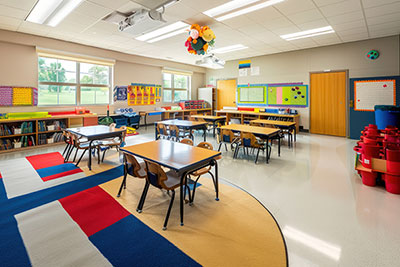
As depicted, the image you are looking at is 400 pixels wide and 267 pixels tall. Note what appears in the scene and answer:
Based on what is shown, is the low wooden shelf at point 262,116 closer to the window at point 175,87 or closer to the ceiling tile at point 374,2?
the window at point 175,87

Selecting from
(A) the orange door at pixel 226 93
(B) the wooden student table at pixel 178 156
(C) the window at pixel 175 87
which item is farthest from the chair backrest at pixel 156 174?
(A) the orange door at pixel 226 93

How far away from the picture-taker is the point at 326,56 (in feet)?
24.3

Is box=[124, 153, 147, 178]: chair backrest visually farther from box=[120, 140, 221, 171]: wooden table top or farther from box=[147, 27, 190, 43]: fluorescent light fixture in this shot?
box=[147, 27, 190, 43]: fluorescent light fixture

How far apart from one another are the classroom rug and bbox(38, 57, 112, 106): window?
4.40 m

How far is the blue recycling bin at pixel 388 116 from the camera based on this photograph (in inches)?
179

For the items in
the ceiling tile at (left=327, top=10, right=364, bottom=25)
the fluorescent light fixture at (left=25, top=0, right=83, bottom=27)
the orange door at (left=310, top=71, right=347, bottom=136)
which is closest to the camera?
the fluorescent light fixture at (left=25, top=0, right=83, bottom=27)

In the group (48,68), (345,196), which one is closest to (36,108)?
(48,68)

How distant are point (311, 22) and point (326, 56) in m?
2.88

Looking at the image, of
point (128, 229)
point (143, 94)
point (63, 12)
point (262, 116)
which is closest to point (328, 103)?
point (262, 116)

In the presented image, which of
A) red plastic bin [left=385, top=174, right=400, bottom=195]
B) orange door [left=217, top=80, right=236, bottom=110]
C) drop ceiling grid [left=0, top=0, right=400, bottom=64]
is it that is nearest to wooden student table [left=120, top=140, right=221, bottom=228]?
red plastic bin [left=385, top=174, right=400, bottom=195]

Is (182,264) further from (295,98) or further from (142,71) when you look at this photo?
(142,71)

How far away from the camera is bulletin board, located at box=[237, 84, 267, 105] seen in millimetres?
9258

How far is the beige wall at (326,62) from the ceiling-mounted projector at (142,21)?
5.98 meters

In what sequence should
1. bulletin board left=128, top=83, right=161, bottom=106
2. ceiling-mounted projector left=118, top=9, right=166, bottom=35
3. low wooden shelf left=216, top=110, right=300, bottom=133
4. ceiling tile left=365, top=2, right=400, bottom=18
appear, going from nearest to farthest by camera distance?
1. ceiling-mounted projector left=118, top=9, right=166, bottom=35
2. ceiling tile left=365, top=2, right=400, bottom=18
3. low wooden shelf left=216, top=110, right=300, bottom=133
4. bulletin board left=128, top=83, right=161, bottom=106
